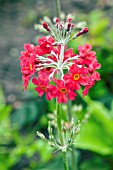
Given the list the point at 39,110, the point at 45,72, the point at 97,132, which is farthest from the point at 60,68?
the point at 39,110

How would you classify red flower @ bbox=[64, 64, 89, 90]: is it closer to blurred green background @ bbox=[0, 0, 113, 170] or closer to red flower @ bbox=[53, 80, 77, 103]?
red flower @ bbox=[53, 80, 77, 103]

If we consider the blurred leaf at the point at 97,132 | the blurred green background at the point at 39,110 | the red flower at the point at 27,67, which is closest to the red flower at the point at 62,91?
the red flower at the point at 27,67

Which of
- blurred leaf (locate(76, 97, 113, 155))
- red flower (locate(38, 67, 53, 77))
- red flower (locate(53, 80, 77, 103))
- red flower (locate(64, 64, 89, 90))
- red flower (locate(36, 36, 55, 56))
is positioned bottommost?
blurred leaf (locate(76, 97, 113, 155))

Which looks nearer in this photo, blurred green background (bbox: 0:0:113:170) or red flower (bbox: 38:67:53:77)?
red flower (bbox: 38:67:53:77)

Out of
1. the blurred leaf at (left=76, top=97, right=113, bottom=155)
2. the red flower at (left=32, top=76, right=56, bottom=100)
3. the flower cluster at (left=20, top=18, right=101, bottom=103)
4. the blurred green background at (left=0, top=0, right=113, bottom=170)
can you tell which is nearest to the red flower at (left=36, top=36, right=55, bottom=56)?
the flower cluster at (left=20, top=18, right=101, bottom=103)

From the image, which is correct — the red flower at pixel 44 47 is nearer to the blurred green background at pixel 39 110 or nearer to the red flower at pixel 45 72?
the red flower at pixel 45 72
